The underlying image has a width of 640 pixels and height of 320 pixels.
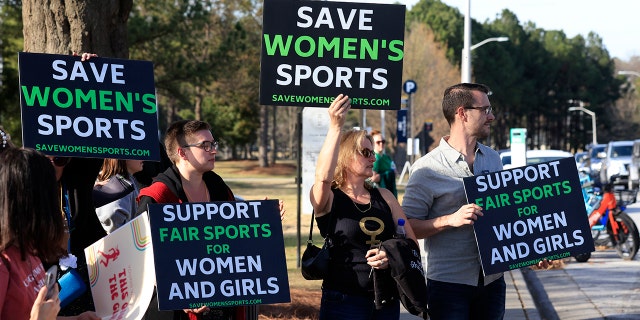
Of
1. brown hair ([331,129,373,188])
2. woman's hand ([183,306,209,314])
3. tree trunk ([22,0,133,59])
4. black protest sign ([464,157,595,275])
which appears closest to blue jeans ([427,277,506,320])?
black protest sign ([464,157,595,275])

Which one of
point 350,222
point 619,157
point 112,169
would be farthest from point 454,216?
point 619,157

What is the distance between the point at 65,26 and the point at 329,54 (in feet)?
10.9

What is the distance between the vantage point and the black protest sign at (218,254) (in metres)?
4.61

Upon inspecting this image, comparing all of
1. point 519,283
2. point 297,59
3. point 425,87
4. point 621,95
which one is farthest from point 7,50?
point 621,95

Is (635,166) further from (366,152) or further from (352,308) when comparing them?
(352,308)

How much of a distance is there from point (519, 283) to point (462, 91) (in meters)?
7.14

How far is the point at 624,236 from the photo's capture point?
581 inches

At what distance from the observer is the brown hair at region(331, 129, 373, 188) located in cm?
531

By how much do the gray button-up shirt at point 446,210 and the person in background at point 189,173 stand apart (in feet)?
2.71

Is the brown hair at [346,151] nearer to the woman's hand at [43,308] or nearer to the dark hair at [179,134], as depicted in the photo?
the dark hair at [179,134]

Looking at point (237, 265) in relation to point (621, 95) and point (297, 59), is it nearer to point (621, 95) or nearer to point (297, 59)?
point (297, 59)

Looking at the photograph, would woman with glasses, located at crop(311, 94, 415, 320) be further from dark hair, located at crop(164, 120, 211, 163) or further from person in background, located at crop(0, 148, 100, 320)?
person in background, located at crop(0, 148, 100, 320)

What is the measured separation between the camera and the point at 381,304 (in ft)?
16.9

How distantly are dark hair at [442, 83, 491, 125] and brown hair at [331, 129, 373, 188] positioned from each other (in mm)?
539
